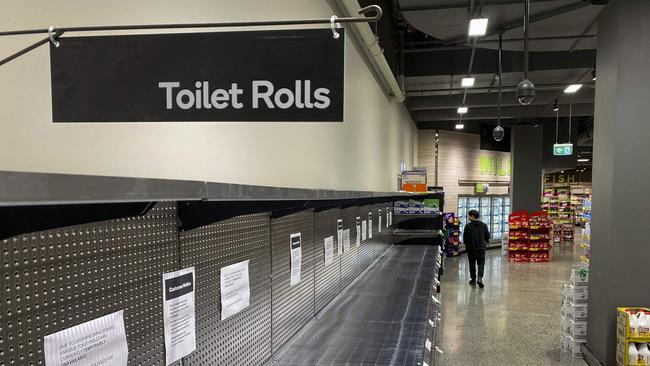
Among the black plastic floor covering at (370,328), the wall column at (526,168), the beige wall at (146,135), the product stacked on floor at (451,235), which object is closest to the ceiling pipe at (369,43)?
the beige wall at (146,135)

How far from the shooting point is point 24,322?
0.87m

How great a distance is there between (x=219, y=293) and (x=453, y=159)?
51.6 feet

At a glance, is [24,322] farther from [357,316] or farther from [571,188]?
[571,188]

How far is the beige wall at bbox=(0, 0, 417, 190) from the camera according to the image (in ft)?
6.17

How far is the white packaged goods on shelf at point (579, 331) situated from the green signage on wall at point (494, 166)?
41.3 ft

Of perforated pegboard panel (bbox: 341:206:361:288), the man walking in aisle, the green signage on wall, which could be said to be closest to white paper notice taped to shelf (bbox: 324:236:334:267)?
perforated pegboard panel (bbox: 341:206:361:288)

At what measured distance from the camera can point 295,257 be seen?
253 centimetres

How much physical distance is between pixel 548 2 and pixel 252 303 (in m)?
6.01

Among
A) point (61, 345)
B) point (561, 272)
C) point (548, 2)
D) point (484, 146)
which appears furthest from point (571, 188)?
point (61, 345)

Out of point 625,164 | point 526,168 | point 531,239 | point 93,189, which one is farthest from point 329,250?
point 526,168

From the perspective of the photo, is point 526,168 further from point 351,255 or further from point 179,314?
point 179,314

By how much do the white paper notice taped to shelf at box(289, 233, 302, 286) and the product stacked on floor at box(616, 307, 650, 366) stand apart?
3.92m

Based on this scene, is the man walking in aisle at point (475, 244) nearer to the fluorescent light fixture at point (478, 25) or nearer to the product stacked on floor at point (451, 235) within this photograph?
the product stacked on floor at point (451, 235)

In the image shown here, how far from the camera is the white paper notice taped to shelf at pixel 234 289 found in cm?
165
